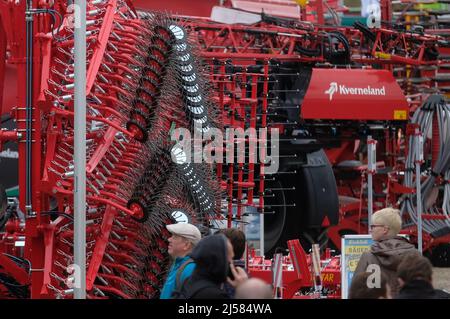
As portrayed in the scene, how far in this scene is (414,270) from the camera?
19.5 ft

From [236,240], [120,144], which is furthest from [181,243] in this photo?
[120,144]

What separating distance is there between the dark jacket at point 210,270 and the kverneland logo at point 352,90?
29.4 feet

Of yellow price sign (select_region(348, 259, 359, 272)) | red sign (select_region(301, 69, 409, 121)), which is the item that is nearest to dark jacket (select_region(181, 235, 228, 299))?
yellow price sign (select_region(348, 259, 359, 272))

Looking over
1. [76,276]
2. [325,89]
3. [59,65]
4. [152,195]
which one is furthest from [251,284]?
[325,89]

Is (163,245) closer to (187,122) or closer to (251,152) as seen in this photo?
(187,122)

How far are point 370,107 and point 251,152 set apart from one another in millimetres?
4040

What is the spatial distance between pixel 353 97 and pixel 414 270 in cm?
925

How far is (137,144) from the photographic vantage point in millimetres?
9812

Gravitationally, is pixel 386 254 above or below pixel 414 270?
below

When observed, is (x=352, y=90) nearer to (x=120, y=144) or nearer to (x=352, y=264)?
(x=120, y=144)

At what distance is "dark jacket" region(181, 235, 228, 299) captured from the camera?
19.7ft

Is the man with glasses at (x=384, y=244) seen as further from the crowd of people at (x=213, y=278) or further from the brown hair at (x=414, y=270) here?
the brown hair at (x=414, y=270)

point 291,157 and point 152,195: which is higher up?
point 152,195

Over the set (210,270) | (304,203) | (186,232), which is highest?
(210,270)
